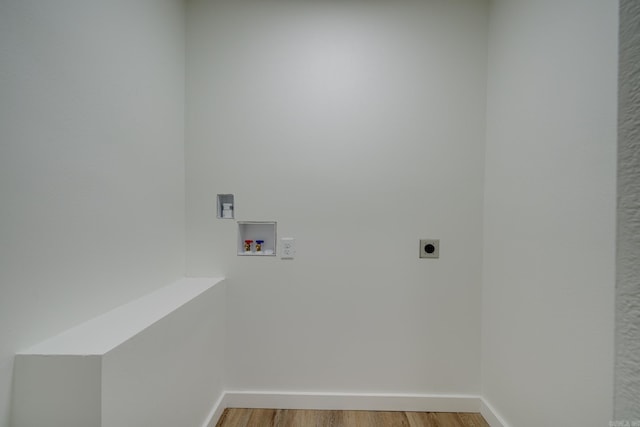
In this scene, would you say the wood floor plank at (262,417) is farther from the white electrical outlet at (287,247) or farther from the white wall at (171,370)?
the white electrical outlet at (287,247)

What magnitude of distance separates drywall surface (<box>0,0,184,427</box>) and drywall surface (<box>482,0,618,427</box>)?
1841 millimetres

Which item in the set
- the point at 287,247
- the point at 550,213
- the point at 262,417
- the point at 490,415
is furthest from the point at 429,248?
the point at 262,417

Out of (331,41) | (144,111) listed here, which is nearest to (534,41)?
(331,41)

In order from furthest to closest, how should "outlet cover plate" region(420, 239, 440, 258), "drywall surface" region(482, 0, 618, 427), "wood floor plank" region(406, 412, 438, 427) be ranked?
"outlet cover plate" region(420, 239, 440, 258) < "wood floor plank" region(406, 412, 438, 427) < "drywall surface" region(482, 0, 618, 427)

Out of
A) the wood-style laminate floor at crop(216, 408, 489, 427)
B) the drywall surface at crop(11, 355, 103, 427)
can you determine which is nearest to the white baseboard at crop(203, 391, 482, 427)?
the wood-style laminate floor at crop(216, 408, 489, 427)

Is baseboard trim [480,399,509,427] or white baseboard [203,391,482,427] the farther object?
white baseboard [203,391,482,427]

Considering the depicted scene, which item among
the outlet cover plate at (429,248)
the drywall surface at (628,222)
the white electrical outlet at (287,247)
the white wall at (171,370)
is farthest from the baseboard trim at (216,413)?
the drywall surface at (628,222)

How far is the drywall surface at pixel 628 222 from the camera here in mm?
309

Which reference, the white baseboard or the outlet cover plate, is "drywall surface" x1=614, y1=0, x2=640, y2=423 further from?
the white baseboard

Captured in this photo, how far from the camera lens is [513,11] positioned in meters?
1.57

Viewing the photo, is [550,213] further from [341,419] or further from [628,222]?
[341,419]

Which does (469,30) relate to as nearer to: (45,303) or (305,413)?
(45,303)

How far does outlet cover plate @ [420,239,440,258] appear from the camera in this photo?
1.82 metres

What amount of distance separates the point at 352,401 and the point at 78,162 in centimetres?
189
